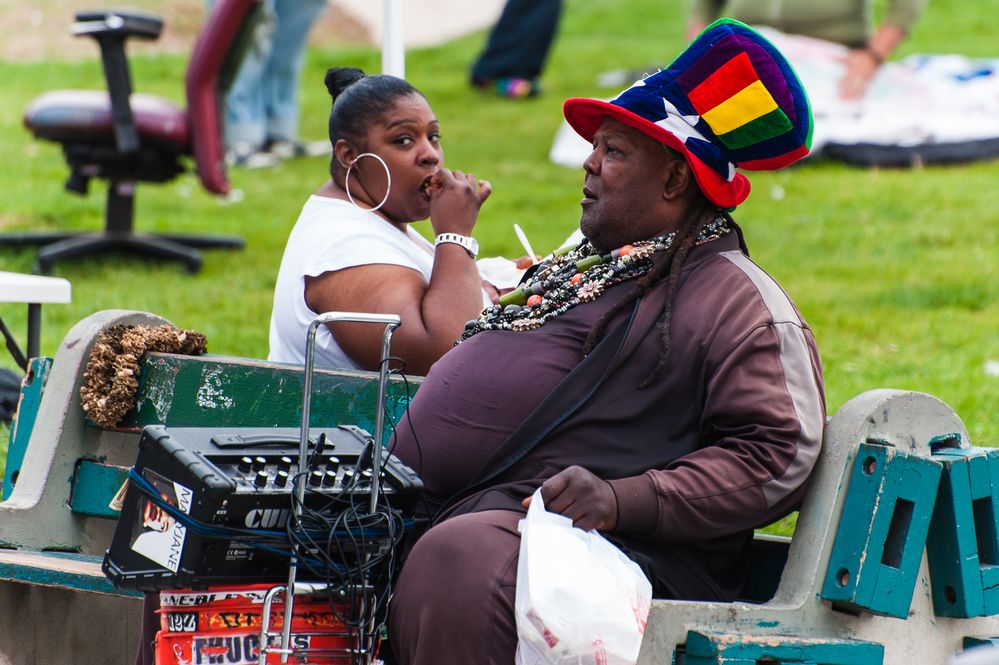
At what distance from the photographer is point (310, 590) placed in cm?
268

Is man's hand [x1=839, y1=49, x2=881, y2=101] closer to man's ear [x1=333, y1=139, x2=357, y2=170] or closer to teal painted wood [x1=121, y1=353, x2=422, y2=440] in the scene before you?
man's ear [x1=333, y1=139, x2=357, y2=170]

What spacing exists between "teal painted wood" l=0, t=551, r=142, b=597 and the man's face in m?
1.37

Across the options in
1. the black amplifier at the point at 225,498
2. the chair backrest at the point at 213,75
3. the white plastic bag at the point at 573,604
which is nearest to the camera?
the white plastic bag at the point at 573,604

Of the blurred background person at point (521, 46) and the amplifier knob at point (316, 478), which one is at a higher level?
the blurred background person at point (521, 46)

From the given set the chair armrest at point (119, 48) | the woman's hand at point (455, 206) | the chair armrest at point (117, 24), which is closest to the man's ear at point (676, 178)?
the woman's hand at point (455, 206)

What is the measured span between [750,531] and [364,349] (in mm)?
1223

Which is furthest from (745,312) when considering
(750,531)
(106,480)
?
(106,480)

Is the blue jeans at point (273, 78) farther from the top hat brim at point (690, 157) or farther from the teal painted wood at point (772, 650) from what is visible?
the teal painted wood at point (772, 650)

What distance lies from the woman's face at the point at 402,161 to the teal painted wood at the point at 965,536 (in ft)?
5.70

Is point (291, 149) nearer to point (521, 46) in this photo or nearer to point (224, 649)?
point (521, 46)

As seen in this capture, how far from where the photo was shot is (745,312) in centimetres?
292

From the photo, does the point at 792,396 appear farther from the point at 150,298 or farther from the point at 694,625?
the point at 150,298

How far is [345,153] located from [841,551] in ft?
6.40

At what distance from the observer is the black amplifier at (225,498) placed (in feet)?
8.63
